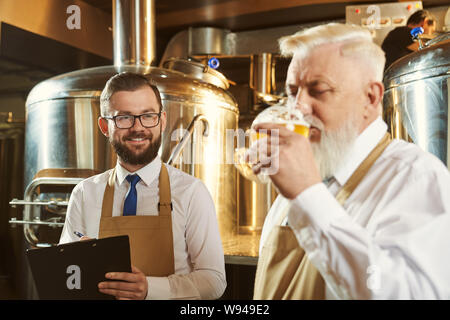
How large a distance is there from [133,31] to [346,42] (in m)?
1.77

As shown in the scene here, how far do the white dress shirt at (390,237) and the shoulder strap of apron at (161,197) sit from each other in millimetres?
580

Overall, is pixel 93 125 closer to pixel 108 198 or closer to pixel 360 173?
pixel 108 198

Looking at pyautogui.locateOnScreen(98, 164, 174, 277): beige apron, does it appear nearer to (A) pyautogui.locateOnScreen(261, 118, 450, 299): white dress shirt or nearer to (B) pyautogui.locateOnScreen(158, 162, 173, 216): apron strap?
(B) pyautogui.locateOnScreen(158, 162, 173, 216): apron strap

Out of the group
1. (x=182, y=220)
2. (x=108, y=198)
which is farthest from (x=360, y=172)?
(x=108, y=198)

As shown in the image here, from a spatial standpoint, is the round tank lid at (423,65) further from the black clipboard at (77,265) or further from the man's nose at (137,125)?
the black clipboard at (77,265)

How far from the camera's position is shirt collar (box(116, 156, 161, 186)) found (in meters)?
1.33

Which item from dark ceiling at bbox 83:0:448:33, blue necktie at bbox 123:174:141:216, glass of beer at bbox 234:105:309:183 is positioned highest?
dark ceiling at bbox 83:0:448:33

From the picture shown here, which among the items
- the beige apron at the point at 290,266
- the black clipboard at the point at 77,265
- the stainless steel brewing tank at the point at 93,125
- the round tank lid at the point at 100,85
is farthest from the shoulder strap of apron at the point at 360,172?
the round tank lid at the point at 100,85

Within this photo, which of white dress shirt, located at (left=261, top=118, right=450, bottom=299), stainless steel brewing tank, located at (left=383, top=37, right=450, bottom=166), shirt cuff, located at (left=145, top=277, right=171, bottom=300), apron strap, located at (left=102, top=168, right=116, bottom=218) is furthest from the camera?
stainless steel brewing tank, located at (left=383, top=37, right=450, bottom=166)

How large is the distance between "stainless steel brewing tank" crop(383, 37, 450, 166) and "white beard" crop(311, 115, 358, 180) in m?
0.98

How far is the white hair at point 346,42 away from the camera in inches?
35.0

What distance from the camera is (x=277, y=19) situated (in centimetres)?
383

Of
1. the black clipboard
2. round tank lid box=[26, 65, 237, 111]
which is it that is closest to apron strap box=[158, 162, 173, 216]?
the black clipboard

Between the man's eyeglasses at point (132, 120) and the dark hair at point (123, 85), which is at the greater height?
the dark hair at point (123, 85)
